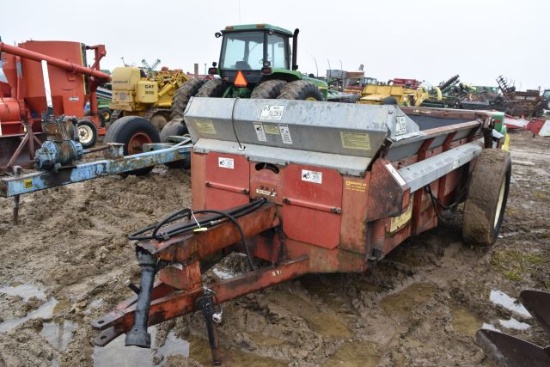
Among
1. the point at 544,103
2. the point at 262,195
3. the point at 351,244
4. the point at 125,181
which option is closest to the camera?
the point at 351,244

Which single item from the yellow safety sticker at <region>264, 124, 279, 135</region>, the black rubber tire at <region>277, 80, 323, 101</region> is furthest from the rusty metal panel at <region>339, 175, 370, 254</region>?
the black rubber tire at <region>277, 80, 323, 101</region>

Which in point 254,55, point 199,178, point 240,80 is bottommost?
point 199,178

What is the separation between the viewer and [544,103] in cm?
2242

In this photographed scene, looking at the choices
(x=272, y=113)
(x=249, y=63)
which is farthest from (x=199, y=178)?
(x=249, y=63)

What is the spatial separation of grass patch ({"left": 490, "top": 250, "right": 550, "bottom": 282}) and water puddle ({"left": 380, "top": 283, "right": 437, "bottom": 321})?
2.82 feet

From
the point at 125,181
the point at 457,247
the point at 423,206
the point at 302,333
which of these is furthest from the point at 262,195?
the point at 125,181

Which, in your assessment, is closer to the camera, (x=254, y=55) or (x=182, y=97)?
(x=254, y=55)

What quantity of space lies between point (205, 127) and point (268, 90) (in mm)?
3629

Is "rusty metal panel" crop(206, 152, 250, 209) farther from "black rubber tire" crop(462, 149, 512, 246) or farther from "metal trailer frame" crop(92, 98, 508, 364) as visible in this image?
"black rubber tire" crop(462, 149, 512, 246)

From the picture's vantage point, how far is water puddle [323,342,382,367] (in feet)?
8.95

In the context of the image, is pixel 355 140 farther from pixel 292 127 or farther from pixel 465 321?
pixel 465 321

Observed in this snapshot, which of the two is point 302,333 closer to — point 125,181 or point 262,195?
point 262,195

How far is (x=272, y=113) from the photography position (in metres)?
3.13

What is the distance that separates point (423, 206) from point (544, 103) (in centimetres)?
2268
